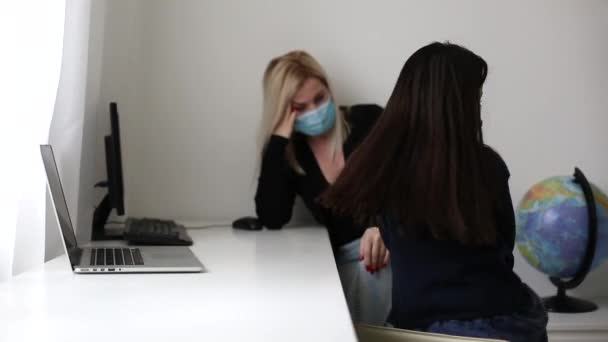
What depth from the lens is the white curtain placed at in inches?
64.5

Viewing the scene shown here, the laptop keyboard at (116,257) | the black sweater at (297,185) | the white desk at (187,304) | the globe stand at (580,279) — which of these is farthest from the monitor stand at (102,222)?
the globe stand at (580,279)

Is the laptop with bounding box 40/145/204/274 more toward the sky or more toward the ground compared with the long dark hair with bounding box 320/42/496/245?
more toward the ground

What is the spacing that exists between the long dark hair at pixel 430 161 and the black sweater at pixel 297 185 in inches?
40.3

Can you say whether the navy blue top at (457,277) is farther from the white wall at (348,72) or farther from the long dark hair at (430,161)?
the white wall at (348,72)

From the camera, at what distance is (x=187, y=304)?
4.56 ft

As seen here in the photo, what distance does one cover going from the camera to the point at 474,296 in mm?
1546

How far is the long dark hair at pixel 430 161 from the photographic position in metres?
1.52

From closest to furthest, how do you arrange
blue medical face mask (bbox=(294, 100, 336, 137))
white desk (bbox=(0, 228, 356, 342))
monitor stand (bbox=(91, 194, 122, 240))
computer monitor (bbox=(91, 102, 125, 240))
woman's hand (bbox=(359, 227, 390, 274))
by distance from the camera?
white desk (bbox=(0, 228, 356, 342))
woman's hand (bbox=(359, 227, 390, 274))
computer monitor (bbox=(91, 102, 125, 240))
monitor stand (bbox=(91, 194, 122, 240))
blue medical face mask (bbox=(294, 100, 336, 137))

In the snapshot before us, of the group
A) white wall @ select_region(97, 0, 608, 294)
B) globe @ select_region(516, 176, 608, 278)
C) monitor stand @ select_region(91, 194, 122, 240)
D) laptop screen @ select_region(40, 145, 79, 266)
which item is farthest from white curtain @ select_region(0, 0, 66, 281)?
globe @ select_region(516, 176, 608, 278)

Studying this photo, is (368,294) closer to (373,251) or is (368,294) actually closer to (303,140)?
(373,251)

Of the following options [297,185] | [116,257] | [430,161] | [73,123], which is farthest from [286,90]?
[430,161]

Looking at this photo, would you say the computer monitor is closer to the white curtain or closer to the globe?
the white curtain

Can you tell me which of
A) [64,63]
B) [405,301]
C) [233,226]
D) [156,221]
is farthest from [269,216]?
[405,301]

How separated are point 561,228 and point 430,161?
4.23 feet
